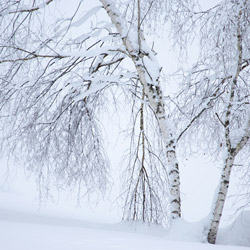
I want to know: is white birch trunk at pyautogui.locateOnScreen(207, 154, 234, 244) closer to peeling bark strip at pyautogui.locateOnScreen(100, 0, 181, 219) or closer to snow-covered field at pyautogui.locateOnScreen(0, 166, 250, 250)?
snow-covered field at pyautogui.locateOnScreen(0, 166, 250, 250)

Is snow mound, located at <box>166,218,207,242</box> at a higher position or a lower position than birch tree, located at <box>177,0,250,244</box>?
lower

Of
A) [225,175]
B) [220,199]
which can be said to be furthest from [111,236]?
[225,175]

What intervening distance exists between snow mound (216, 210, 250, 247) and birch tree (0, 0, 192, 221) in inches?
24.4

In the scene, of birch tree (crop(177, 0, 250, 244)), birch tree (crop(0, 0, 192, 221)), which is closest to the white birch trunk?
birch tree (crop(177, 0, 250, 244))

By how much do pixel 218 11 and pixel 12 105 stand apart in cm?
289

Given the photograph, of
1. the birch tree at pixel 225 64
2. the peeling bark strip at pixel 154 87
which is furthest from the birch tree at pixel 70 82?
the birch tree at pixel 225 64

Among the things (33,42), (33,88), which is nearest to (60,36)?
(33,42)

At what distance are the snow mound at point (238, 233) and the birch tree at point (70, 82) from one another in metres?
0.62

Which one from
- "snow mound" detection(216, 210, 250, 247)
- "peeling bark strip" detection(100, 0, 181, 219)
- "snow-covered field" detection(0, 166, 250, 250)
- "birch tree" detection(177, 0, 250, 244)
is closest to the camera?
"snow-covered field" detection(0, 166, 250, 250)

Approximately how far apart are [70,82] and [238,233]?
2.84m

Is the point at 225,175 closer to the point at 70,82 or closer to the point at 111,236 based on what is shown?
the point at 111,236

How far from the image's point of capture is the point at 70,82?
4.25m

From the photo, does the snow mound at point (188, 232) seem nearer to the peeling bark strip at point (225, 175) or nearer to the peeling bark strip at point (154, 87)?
the peeling bark strip at point (225, 175)

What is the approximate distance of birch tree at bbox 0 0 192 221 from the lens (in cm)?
387
